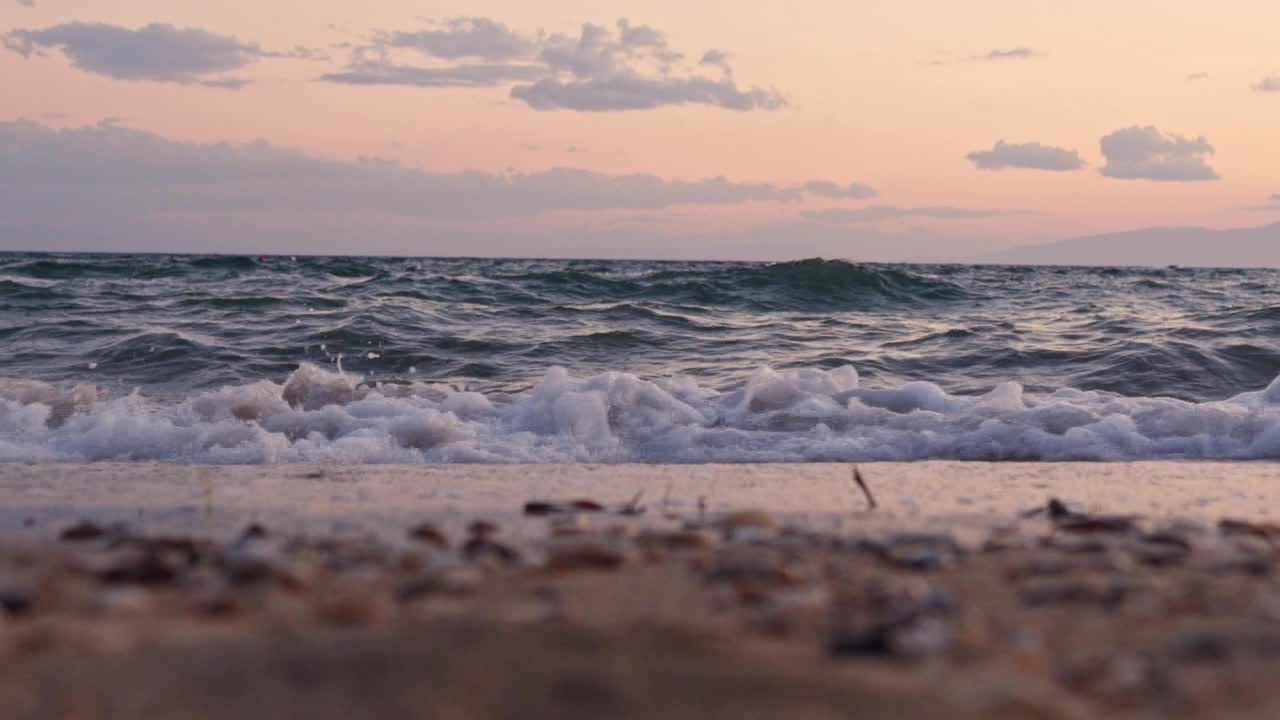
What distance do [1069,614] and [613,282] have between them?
16895mm

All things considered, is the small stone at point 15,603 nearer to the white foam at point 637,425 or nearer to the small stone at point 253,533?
the small stone at point 253,533

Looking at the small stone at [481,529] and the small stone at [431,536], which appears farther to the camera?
the small stone at [481,529]

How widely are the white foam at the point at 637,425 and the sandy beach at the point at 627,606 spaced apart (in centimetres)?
203

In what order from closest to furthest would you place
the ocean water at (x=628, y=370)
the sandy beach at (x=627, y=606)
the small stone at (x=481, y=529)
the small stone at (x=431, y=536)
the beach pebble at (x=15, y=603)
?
the sandy beach at (x=627, y=606)
the beach pebble at (x=15, y=603)
the small stone at (x=431, y=536)
the small stone at (x=481, y=529)
the ocean water at (x=628, y=370)

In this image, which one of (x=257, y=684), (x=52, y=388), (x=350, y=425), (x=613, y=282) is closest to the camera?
(x=257, y=684)

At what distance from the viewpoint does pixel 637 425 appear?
729 centimetres

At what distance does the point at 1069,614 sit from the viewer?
104 inches

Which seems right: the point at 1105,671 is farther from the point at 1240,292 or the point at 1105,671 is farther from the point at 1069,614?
the point at 1240,292

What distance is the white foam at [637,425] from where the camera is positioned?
6.48 meters

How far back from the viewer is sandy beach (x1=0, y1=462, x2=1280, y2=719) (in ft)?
6.54

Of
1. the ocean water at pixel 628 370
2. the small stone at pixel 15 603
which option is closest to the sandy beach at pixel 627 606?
the small stone at pixel 15 603

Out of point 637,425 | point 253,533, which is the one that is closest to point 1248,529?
point 253,533

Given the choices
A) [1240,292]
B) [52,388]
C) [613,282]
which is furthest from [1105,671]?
[1240,292]

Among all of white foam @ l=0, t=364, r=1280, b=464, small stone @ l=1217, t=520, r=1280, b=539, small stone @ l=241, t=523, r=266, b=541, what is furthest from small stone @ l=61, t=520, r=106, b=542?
small stone @ l=1217, t=520, r=1280, b=539
